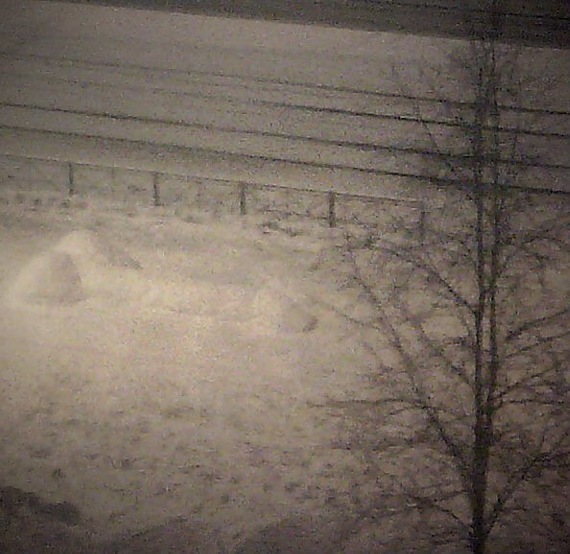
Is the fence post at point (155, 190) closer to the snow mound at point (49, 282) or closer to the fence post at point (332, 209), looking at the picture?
the snow mound at point (49, 282)

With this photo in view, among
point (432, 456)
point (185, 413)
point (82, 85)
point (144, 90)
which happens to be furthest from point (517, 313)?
point (82, 85)

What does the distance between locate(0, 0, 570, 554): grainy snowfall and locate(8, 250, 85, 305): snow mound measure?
12mm

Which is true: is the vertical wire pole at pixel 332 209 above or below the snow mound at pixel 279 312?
above

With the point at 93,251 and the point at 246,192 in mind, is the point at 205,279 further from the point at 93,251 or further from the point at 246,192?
the point at 93,251

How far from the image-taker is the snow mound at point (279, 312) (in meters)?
4.21

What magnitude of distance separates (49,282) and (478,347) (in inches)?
90.2

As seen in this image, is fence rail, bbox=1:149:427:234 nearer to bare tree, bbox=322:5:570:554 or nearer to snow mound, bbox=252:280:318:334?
bare tree, bbox=322:5:570:554

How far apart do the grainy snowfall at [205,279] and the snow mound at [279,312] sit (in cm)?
1

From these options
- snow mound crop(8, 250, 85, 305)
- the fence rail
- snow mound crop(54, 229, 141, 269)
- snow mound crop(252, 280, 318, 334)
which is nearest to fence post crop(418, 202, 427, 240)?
the fence rail

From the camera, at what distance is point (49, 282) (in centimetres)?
438

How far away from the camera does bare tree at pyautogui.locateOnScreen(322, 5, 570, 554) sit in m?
3.96

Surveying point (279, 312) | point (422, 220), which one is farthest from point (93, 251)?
point (422, 220)

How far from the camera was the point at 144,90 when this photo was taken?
426 cm

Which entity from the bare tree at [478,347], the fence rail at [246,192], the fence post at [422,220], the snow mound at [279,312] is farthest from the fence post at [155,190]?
the fence post at [422,220]
